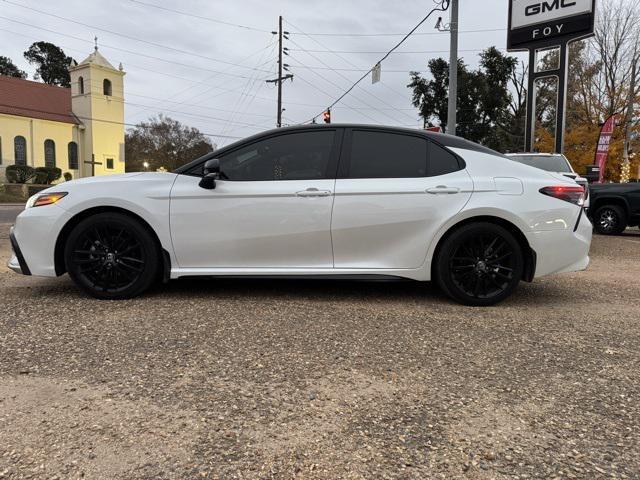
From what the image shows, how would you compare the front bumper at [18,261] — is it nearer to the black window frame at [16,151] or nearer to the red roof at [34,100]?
the black window frame at [16,151]

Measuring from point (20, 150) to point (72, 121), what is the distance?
20.1ft

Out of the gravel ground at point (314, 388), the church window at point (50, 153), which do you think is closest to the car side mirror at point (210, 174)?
the gravel ground at point (314, 388)

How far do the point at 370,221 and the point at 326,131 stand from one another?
92cm

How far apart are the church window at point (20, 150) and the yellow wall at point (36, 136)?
0.31 meters

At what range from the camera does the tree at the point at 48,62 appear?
78.9 metres

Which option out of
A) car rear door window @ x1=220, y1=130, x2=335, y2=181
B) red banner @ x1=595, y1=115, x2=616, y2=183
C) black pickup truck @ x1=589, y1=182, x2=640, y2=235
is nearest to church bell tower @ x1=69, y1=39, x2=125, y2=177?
red banner @ x1=595, y1=115, x2=616, y2=183

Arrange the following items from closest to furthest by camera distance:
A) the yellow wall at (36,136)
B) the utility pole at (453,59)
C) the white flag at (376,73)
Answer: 1. the utility pole at (453,59)
2. the white flag at (376,73)
3. the yellow wall at (36,136)

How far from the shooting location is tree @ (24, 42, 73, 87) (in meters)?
78.9

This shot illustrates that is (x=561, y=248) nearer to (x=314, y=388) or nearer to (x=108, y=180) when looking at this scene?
(x=314, y=388)

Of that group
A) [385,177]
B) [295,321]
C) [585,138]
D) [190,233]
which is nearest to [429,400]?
[295,321]

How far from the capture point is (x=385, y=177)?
432 centimetres

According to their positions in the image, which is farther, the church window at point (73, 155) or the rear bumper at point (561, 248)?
the church window at point (73, 155)

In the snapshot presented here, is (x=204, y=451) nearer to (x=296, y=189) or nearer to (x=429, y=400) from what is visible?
(x=429, y=400)

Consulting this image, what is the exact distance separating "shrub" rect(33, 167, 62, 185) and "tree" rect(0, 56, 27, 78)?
44.7 meters
